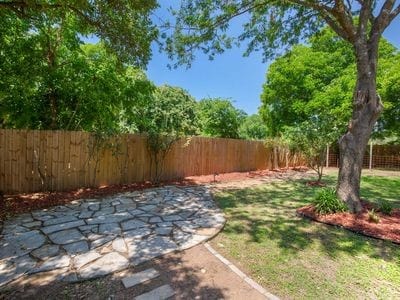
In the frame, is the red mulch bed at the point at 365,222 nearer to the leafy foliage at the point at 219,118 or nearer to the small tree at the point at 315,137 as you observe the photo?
the small tree at the point at 315,137

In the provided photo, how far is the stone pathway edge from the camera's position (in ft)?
8.47

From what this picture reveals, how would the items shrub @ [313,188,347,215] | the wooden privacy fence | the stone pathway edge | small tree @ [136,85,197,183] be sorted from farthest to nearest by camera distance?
small tree @ [136,85,197,183]
the wooden privacy fence
shrub @ [313,188,347,215]
the stone pathway edge

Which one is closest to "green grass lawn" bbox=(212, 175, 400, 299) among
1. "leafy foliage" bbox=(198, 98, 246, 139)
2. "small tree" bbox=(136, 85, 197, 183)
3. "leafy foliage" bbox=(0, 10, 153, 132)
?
"small tree" bbox=(136, 85, 197, 183)

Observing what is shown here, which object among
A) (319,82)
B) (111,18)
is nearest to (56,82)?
(111,18)

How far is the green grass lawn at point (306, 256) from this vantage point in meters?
2.72

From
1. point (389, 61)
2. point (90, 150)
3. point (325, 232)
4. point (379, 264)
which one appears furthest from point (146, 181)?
point (389, 61)

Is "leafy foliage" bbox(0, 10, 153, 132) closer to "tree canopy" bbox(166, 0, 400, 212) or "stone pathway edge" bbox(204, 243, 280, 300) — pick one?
"tree canopy" bbox(166, 0, 400, 212)

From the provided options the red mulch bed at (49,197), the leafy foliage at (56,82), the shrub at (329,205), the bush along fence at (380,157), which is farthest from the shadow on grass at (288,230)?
the bush along fence at (380,157)

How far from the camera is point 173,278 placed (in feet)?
9.31

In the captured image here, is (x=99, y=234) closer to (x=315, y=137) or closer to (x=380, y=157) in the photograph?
(x=315, y=137)

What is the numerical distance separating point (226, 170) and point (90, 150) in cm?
608

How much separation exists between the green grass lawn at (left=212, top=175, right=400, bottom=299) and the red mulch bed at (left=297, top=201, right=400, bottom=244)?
17 centimetres

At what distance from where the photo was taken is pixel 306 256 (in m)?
3.42

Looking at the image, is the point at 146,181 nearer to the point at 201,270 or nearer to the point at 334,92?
the point at 201,270
